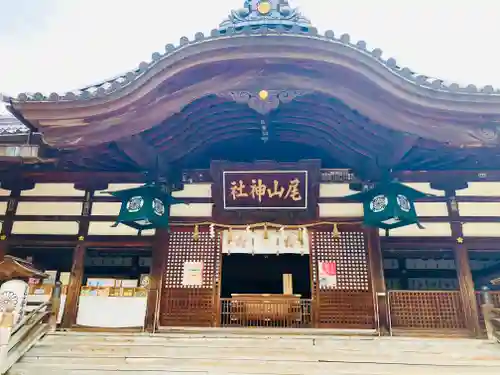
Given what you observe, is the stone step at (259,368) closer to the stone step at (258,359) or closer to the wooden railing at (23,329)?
the stone step at (258,359)

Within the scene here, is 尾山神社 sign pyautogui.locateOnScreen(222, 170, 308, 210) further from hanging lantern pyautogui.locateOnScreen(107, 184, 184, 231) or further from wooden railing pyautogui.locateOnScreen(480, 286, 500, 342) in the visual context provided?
wooden railing pyautogui.locateOnScreen(480, 286, 500, 342)

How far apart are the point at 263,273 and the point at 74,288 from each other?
21.4ft

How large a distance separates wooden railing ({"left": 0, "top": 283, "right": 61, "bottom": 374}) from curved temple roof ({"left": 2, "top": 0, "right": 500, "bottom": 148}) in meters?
2.81

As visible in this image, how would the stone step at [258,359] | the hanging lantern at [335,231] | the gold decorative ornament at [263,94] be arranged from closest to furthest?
the stone step at [258,359] → the gold decorative ornament at [263,94] → the hanging lantern at [335,231]

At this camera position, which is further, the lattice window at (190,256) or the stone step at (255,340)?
the lattice window at (190,256)

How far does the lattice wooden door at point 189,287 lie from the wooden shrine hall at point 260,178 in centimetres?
3

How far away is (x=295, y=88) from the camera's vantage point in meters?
6.37

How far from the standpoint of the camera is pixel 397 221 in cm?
753

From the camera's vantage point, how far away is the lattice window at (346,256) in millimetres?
7852

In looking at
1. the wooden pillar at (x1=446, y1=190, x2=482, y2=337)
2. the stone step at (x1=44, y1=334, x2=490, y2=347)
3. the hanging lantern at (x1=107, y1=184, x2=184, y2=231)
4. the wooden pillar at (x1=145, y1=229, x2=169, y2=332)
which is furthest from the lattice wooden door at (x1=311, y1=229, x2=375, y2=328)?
the hanging lantern at (x1=107, y1=184, x2=184, y2=231)

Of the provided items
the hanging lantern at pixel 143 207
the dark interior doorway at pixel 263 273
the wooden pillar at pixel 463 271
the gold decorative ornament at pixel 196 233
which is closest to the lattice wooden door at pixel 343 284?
the wooden pillar at pixel 463 271

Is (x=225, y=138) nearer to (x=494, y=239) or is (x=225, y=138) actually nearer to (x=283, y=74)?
(x=283, y=74)

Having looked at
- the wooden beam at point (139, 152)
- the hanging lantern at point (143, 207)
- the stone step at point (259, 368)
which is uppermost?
the wooden beam at point (139, 152)

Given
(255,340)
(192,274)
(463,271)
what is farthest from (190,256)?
(463,271)
